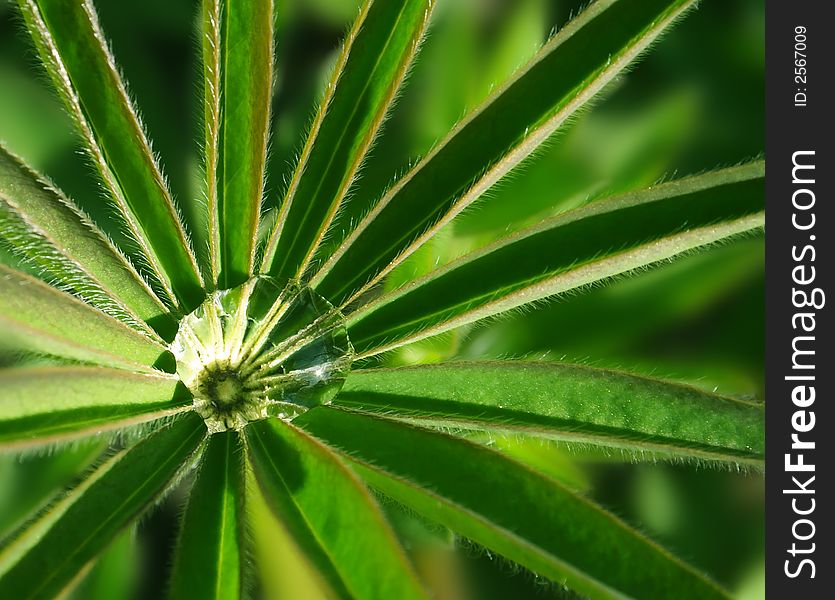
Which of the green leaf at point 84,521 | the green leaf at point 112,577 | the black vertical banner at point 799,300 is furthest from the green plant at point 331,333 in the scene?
the black vertical banner at point 799,300

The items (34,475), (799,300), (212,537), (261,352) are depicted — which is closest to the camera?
(212,537)

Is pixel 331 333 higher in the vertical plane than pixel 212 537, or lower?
higher

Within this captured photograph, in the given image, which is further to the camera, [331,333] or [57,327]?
[331,333]

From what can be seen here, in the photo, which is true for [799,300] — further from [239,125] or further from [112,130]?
[112,130]

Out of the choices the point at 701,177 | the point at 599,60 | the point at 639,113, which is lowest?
the point at 701,177

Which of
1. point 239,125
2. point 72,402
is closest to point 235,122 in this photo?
point 239,125

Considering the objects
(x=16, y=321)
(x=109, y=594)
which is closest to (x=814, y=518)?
(x=109, y=594)

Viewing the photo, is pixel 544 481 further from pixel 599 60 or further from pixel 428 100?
pixel 428 100
